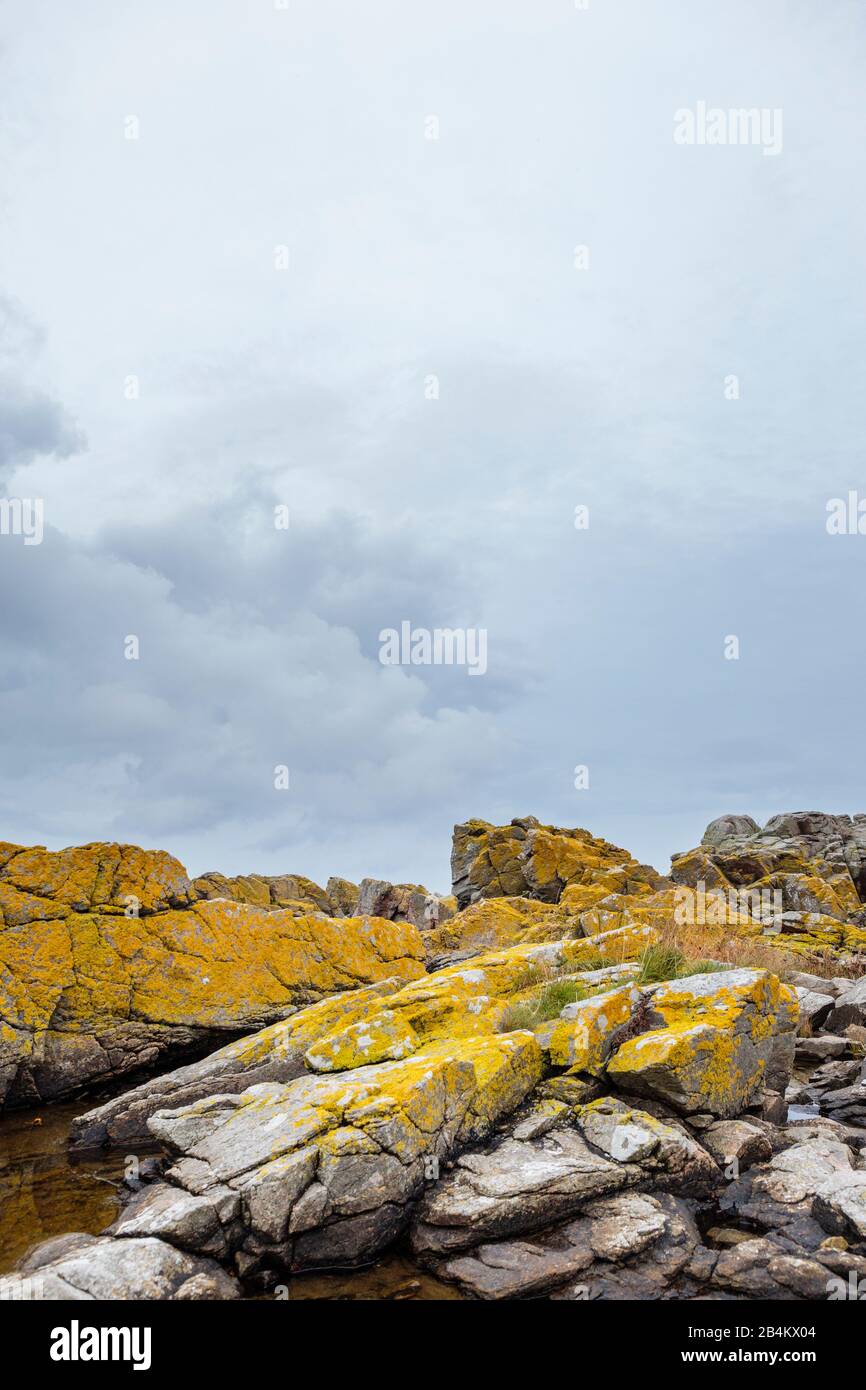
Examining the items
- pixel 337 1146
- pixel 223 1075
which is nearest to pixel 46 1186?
pixel 223 1075

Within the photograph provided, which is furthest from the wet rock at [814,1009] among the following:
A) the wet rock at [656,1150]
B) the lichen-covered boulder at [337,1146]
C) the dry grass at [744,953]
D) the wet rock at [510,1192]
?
the wet rock at [510,1192]

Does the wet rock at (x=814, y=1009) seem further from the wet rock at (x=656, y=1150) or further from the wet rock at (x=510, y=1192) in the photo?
the wet rock at (x=510, y=1192)

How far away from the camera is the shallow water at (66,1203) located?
323 inches

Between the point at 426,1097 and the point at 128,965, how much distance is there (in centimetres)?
996

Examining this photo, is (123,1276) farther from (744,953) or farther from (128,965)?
(744,953)

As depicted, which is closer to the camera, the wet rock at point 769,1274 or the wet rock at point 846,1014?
the wet rock at point 769,1274

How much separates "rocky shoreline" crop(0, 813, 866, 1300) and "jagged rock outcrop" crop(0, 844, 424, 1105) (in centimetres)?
5

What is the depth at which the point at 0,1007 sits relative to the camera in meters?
15.6

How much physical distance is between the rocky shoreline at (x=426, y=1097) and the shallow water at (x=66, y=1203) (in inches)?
9.1

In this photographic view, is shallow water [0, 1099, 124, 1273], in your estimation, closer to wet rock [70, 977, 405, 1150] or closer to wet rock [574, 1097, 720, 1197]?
wet rock [70, 977, 405, 1150]

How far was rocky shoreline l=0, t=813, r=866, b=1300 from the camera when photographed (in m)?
8.34

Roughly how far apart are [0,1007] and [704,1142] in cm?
1334

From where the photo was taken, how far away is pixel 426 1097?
9.98 metres
